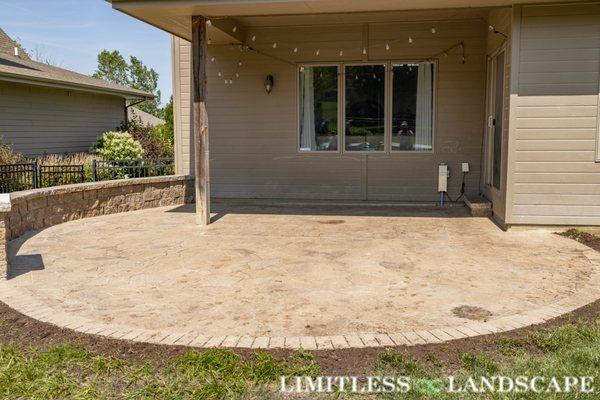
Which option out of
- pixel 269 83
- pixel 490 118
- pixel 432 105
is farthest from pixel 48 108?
pixel 490 118

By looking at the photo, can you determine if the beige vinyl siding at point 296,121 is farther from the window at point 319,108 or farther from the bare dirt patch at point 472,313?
the bare dirt patch at point 472,313

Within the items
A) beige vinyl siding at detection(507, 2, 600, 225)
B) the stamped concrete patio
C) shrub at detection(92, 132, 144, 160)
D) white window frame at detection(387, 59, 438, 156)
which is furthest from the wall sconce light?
shrub at detection(92, 132, 144, 160)

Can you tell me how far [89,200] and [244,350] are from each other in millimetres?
5735

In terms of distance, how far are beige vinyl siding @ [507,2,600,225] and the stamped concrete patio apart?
507 millimetres

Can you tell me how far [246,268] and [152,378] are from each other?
92.5 inches

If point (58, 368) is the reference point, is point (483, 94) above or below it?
above

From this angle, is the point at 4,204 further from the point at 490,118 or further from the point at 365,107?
the point at 490,118

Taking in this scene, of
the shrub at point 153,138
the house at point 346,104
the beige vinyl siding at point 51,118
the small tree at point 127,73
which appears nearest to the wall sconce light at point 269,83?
the house at point 346,104

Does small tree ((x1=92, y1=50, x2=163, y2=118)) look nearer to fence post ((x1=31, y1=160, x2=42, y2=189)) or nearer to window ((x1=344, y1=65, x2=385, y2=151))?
window ((x1=344, y1=65, x2=385, y2=151))

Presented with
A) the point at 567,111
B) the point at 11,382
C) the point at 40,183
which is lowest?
the point at 11,382

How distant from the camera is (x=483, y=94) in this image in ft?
29.8

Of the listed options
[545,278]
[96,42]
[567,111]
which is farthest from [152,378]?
[96,42]

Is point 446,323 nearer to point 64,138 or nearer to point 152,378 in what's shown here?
point 152,378

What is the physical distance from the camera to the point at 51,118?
14.5 m
